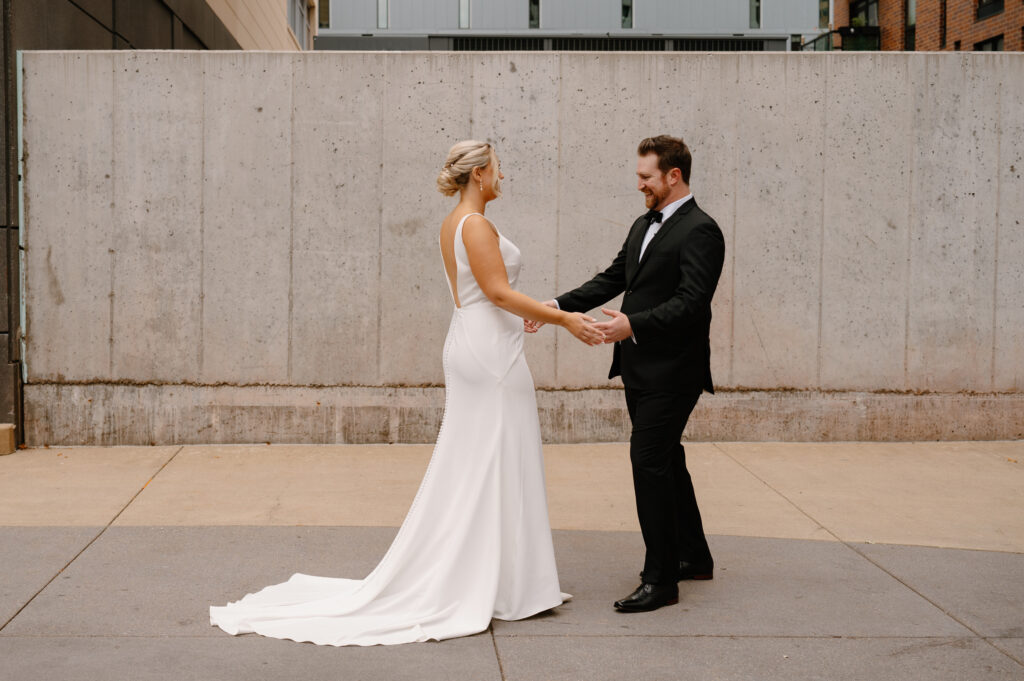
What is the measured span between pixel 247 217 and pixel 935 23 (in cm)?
3242

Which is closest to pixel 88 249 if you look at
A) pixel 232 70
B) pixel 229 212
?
pixel 229 212

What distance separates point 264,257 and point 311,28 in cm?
2112

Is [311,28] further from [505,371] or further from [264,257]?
[505,371]

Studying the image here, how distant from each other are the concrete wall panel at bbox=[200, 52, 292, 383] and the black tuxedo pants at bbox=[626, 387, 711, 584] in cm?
416

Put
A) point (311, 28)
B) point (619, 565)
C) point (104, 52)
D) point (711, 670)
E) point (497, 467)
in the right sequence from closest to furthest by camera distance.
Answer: point (711, 670)
point (497, 467)
point (619, 565)
point (104, 52)
point (311, 28)

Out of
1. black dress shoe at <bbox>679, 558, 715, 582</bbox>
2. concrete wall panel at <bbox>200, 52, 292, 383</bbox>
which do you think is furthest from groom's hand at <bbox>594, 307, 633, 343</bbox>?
concrete wall panel at <bbox>200, 52, 292, 383</bbox>

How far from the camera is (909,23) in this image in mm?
37312

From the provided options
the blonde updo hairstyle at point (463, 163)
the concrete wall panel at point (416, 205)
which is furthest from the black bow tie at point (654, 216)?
the concrete wall panel at point (416, 205)

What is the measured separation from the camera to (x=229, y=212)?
325 inches

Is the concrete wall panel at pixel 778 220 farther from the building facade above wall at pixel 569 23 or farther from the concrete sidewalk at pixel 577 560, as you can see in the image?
the building facade above wall at pixel 569 23

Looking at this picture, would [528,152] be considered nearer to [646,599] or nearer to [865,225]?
[865,225]

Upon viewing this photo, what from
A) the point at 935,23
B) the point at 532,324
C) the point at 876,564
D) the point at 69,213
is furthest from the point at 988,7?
the point at 532,324

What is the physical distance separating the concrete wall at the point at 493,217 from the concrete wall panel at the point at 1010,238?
0.02 m

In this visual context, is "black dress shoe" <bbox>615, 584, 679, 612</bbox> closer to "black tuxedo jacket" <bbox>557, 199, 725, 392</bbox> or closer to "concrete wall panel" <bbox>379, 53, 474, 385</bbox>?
"black tuxedo jacket" <bbox>557, 199, 725, 392</bbox>
